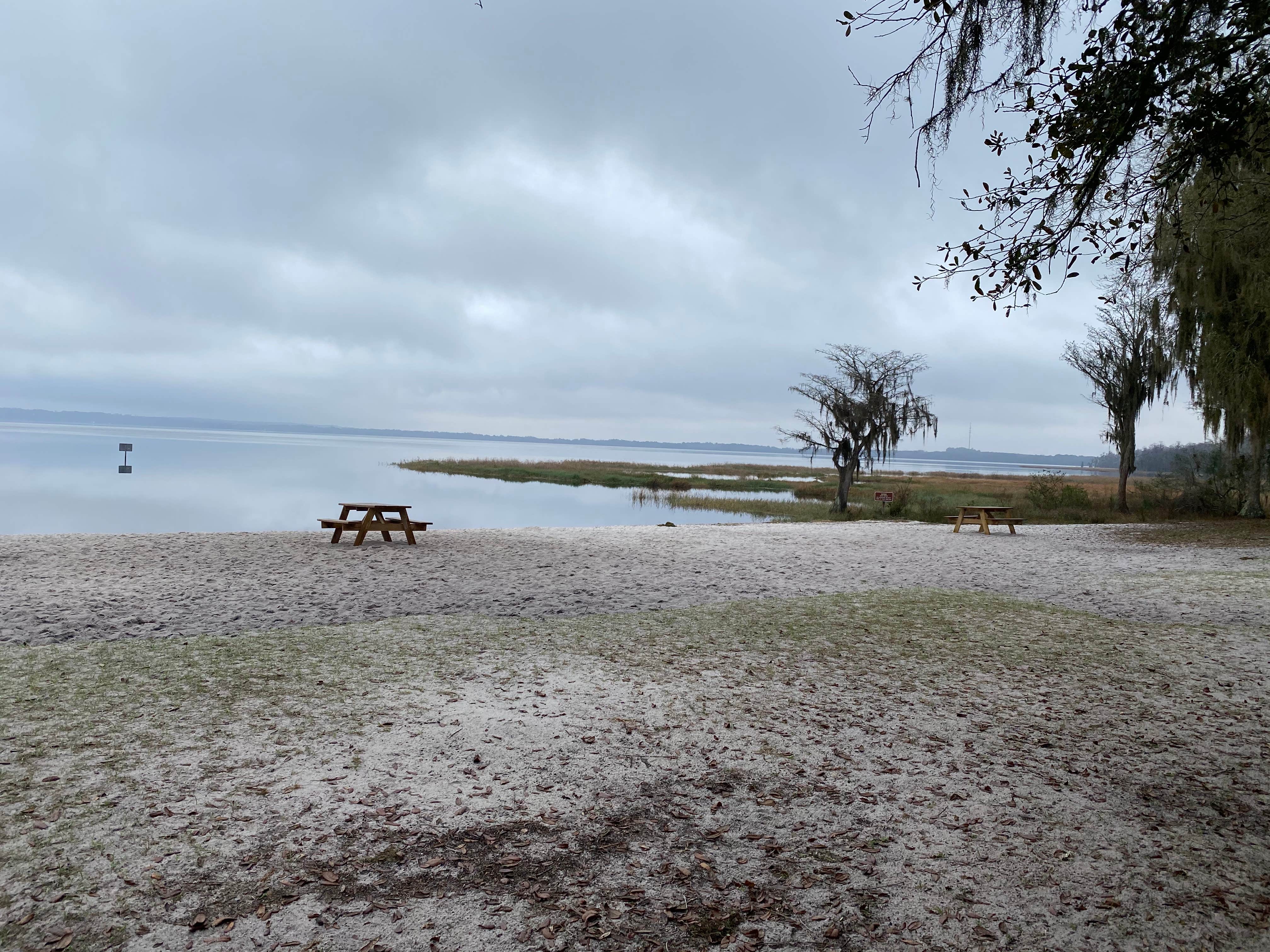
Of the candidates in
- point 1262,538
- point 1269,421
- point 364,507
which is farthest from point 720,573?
point 1269,421

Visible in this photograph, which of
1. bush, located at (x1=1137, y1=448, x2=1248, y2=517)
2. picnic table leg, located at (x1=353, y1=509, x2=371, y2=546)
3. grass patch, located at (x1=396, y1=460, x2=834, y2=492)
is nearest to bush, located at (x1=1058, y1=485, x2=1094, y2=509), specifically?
bush, located at (x1=1137, y1=448, x2=1248, y2=517)

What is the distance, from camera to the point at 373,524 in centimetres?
1181

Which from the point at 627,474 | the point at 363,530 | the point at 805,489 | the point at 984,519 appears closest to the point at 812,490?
the point at 805,489

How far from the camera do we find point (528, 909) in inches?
97.9

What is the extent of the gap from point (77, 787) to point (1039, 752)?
433 cm

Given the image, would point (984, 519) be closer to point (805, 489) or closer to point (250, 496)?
point (805, 489)

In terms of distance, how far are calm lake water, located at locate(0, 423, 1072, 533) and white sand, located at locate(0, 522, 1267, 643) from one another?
3836mm

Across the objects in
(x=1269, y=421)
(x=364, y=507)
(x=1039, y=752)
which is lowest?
(x=1039, y=752)

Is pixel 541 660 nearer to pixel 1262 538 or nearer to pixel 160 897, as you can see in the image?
pixel 160 897

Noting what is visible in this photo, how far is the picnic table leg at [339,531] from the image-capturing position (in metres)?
11.6

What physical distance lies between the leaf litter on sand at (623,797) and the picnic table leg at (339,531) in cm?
610

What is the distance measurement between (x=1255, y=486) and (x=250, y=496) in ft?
99.4

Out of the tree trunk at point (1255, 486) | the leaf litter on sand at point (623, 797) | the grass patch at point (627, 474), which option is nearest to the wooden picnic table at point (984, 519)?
the tree trunk at point (1255, 486)

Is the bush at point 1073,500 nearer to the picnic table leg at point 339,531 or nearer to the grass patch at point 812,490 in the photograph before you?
the grass patch at point 812,490
